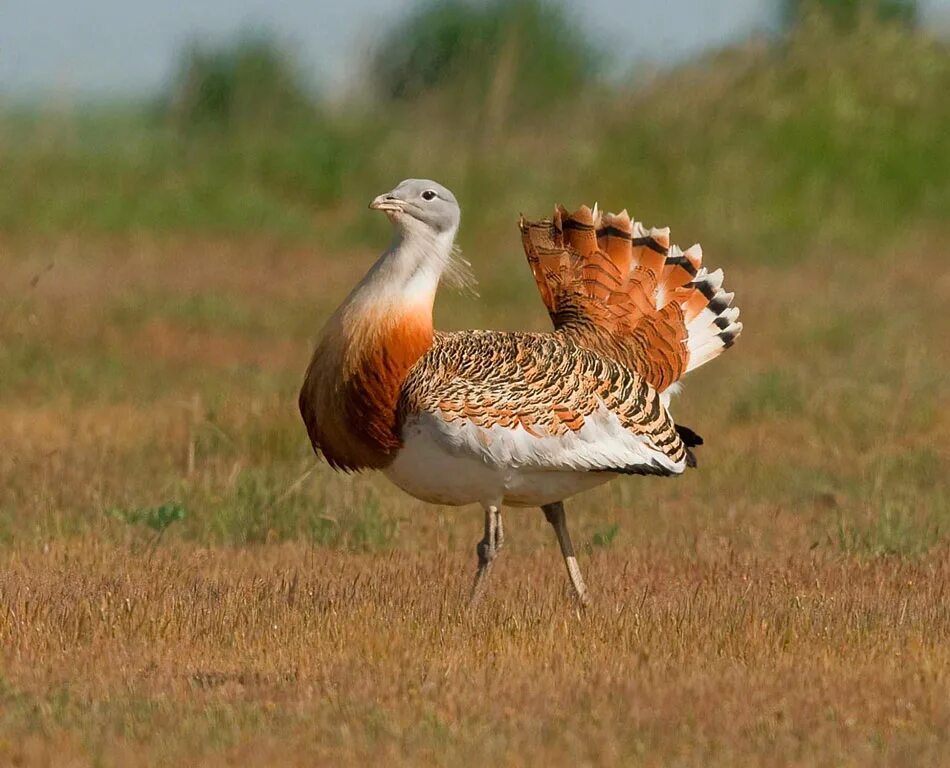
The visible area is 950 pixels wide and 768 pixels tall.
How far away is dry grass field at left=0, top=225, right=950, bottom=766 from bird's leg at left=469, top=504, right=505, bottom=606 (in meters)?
0.09

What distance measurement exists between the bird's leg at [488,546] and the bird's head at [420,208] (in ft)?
2.60

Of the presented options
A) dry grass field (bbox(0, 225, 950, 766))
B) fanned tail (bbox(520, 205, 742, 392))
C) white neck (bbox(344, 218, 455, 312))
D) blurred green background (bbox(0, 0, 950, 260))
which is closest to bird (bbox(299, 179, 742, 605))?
white neck (bbox(344, 218, 455, 312))

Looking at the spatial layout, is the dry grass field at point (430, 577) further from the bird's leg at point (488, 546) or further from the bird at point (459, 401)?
the bird at point (459, 401)

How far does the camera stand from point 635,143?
14695mm

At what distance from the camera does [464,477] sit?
4.81 meters

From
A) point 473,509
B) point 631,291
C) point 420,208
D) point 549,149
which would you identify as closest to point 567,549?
point 631,291

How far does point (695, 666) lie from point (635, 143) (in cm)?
1071

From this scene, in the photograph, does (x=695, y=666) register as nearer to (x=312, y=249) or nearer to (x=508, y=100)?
(x=312, y=249)

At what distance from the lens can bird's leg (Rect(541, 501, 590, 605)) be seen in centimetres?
520

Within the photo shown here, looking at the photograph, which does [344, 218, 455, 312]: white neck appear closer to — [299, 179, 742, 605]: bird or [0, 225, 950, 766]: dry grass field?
[299, 179, 742, 605]: bird

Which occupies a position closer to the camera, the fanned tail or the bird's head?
the bird's head

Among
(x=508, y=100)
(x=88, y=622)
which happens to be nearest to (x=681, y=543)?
(x=88, y=622)

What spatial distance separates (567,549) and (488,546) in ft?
0.96

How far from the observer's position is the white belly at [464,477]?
15.6 feet
